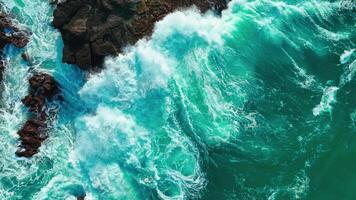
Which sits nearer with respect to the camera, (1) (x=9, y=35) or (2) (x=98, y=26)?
(2) (x=98, y=26)

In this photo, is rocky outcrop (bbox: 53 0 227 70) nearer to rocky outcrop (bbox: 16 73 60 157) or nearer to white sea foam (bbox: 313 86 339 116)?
rocky outcrop (bbox: 16 73 60 157)

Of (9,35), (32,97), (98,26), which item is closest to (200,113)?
(98,26)

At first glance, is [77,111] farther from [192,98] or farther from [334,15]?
[334,15]

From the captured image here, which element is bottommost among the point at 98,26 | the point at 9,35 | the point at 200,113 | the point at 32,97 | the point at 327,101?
the point at 32,97

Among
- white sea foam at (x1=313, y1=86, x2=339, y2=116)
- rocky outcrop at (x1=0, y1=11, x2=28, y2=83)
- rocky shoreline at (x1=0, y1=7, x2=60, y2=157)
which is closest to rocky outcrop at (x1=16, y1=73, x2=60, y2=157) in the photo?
rocky shoreline at (x1=0, y1=7, x2=60, y2=157)

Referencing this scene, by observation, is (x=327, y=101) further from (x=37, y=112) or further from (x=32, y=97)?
(x=32, y=97)

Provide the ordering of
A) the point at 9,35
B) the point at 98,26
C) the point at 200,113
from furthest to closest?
the point at 9,35
the point at 200,113
the point at 98,26

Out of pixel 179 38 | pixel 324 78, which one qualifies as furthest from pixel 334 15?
pixel 179 38
